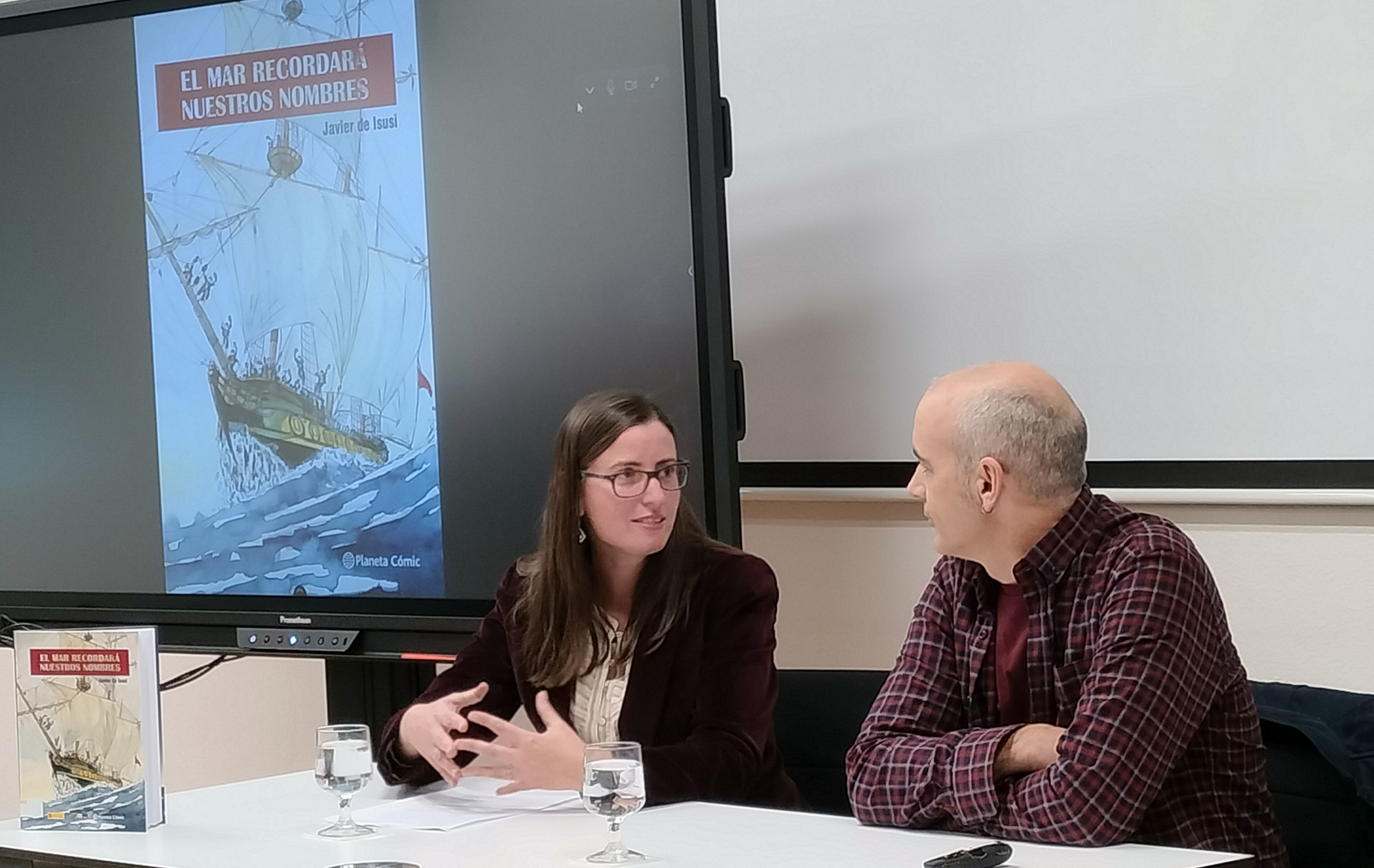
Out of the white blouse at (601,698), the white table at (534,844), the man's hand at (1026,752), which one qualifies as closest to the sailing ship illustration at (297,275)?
the white blouse at (601,698)

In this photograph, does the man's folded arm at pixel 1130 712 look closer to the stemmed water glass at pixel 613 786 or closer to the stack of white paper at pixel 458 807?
the stemmed water glass at pixel 613 786

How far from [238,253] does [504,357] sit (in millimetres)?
640

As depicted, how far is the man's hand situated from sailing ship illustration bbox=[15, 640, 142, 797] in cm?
114

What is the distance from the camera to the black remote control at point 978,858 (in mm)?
1673

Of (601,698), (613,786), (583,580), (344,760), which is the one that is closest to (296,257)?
(583,580)

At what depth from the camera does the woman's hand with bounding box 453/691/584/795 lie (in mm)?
2215

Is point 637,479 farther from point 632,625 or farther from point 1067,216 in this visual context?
point 1067,216

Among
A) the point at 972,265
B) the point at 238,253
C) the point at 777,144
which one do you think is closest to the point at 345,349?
the point at 238,253

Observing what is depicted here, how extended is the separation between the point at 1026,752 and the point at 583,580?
0.84 metres

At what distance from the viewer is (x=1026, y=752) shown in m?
1.95

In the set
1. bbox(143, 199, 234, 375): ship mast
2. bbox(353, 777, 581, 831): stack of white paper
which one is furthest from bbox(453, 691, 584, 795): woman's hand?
bbox(143, 199, 234, 375): ship mast

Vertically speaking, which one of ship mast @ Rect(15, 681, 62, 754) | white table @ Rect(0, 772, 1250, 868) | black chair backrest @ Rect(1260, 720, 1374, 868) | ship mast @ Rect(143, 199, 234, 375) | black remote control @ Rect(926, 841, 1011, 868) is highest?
ship mast @ Rect(143, 199, 234, 375)

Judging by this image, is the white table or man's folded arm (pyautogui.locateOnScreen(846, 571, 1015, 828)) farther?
man's folded arm (pyautogui.locateOnScreen(846, 571, 1015, 828))

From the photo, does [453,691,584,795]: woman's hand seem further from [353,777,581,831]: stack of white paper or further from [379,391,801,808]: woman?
[379,391,801,808]: woman
